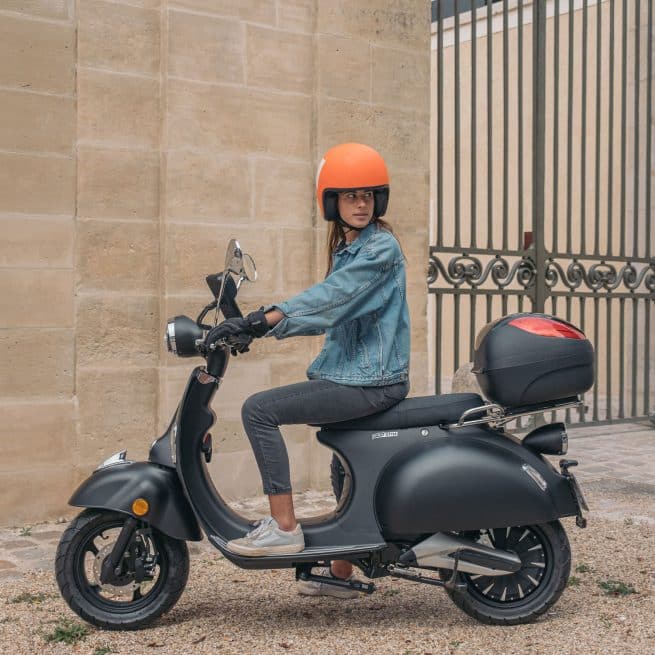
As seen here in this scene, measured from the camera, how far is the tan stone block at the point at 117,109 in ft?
17.1

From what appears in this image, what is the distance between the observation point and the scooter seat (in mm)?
3420

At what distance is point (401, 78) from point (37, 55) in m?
2.30

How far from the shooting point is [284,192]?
5828mm

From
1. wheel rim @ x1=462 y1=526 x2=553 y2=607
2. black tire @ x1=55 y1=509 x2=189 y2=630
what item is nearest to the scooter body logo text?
wheel rim @ x1=462 y1=526 x2=553 y2=607

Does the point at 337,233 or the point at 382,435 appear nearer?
the point at 382,435

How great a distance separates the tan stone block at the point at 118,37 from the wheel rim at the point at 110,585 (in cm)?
280

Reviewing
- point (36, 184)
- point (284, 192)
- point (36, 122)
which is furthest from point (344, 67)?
point (36, 184)

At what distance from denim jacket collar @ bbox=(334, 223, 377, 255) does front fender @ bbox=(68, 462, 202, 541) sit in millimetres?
1004

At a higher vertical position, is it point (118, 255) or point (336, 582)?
point (118, 255)

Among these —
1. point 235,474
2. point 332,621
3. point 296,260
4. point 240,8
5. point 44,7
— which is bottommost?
point 332,621

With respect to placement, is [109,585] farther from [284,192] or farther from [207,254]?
[284,192]

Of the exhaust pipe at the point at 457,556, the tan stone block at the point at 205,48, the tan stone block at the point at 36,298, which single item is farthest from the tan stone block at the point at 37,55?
the exhaust pipe at the point at 457,556

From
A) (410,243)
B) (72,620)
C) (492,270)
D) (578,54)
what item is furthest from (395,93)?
(578,54)

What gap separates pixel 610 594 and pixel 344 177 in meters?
1.94
